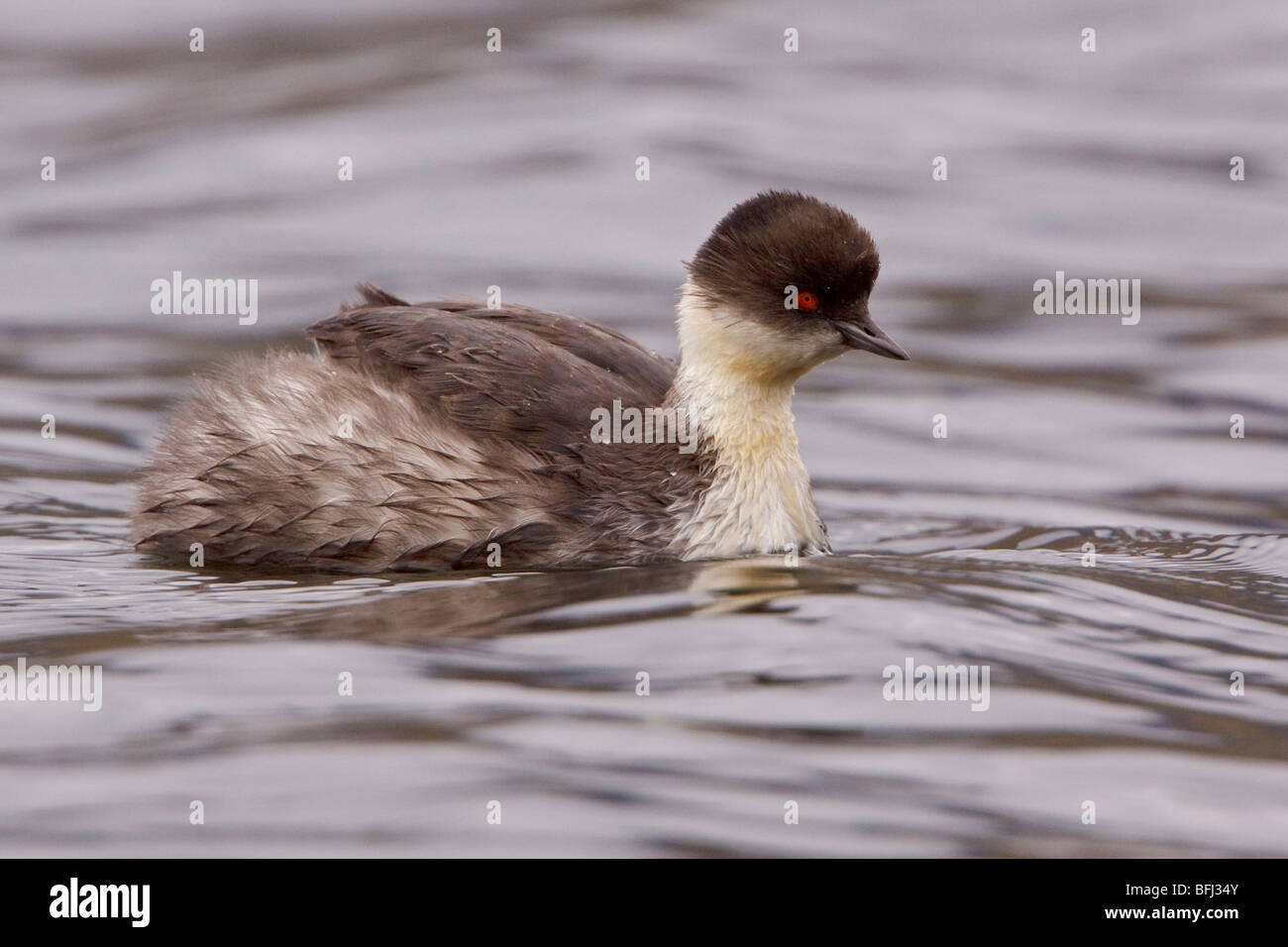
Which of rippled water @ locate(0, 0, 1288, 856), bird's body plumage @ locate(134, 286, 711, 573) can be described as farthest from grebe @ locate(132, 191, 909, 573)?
rippled water @ locate(0, 0, 1288, 856)

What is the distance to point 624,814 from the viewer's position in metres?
5.86

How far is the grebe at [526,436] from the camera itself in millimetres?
8352

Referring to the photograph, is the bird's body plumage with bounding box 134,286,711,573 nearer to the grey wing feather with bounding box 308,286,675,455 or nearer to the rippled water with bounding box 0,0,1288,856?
the grey wing feather with bounding box 308,286,675,455

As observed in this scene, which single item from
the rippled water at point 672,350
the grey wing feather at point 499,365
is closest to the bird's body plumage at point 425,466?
the grey wing feather at point 499,365

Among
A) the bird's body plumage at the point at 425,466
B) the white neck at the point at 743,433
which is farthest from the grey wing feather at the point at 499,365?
the white neck at the point at 743,433

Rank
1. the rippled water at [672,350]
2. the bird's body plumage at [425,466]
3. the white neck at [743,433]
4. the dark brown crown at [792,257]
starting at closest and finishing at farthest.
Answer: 1. the rippled water at [672,350]
2. the bird's body plumage at [425,466]
3. the dark brown crown at [792,257]
4. the white neck at [743,433]

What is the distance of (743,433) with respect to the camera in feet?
28.8

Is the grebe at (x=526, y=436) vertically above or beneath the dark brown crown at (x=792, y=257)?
beneath

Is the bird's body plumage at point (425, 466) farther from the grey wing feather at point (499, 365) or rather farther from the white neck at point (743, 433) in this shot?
the white neck at point (743, 433)

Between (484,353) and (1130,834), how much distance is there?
3.66m

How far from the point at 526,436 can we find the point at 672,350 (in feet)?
16.9

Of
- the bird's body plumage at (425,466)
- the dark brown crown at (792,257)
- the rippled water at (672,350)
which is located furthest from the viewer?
the dark brown crown at (792,257)

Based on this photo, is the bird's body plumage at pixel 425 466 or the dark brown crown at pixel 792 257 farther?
the dark brown crown at pixel 792 257

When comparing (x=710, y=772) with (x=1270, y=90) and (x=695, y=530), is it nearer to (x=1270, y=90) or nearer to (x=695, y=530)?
(x=695, y=530)
